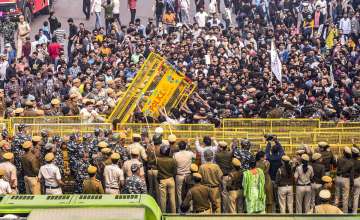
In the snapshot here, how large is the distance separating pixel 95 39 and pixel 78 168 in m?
11.9

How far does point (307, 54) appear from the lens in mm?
29172

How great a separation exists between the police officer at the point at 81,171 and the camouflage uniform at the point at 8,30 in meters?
13.3

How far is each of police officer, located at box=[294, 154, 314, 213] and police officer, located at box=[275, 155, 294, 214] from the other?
13 centimetres

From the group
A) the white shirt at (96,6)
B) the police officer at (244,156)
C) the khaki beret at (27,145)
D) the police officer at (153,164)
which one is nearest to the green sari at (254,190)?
the police officer at (244,156)

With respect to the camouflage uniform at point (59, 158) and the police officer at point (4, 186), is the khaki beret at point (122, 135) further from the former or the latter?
the police officer at point (4, 186)

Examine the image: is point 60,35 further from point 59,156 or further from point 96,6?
point 59,156

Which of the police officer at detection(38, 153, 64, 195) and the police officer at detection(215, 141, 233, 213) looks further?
the police officer at detection(215, 141, 233, 213)

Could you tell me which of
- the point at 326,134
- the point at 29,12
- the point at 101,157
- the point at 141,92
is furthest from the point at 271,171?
the point at 29,12

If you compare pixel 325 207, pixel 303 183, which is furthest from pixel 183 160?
pixel 325 207

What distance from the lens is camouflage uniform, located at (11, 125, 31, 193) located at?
761 inches

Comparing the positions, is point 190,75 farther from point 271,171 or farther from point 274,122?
point 271,171

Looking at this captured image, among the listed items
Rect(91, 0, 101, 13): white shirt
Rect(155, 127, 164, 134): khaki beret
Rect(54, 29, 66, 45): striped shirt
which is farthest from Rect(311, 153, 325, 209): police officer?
Rect(91, 0, 101, 13): white shirt

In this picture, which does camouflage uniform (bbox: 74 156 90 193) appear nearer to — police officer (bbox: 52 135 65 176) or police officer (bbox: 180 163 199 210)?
police officer (bbox: 52 135 65 176)

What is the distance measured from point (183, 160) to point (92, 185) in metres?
2.37
